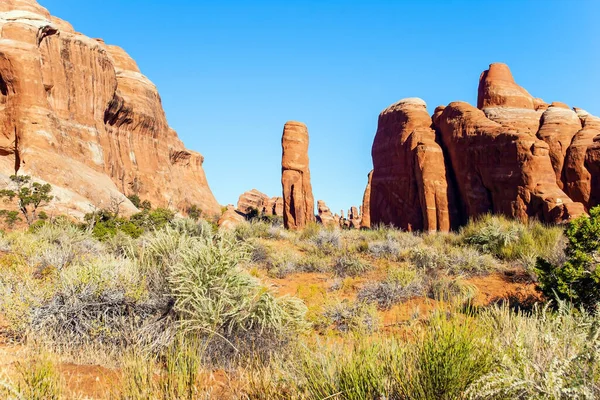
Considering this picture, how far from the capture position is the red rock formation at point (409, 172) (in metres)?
26.1

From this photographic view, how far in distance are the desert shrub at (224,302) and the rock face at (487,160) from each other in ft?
61.0

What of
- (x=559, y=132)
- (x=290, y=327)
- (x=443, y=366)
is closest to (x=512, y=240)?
(x=290, y=327)

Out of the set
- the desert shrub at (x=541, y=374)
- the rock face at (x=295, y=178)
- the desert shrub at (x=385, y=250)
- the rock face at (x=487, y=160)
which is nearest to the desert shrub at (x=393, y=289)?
the desert shrub at (x=385, y=250)

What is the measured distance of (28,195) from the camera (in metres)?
28.1

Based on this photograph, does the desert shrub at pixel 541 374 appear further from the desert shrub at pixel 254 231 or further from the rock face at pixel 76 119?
the rock face at pixel 76 119

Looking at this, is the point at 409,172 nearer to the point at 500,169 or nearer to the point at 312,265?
the point at 500,169

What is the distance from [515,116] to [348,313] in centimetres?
2403

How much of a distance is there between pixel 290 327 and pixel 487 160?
22.5 m

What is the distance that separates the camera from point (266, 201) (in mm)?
98000

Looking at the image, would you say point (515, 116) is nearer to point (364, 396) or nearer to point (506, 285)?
point (506, 285)

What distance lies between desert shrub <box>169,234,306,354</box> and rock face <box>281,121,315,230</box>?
22.8m

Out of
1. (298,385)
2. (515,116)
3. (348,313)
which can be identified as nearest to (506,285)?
(348,313)

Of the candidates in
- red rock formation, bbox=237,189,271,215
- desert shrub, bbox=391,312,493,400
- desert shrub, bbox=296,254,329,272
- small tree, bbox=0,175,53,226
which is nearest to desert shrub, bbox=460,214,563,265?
desert shrub, bbox=296,254,329,272

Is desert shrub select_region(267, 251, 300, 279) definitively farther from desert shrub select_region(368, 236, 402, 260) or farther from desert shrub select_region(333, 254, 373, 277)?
desert shrub select_region(368, 236, 402, 260)
